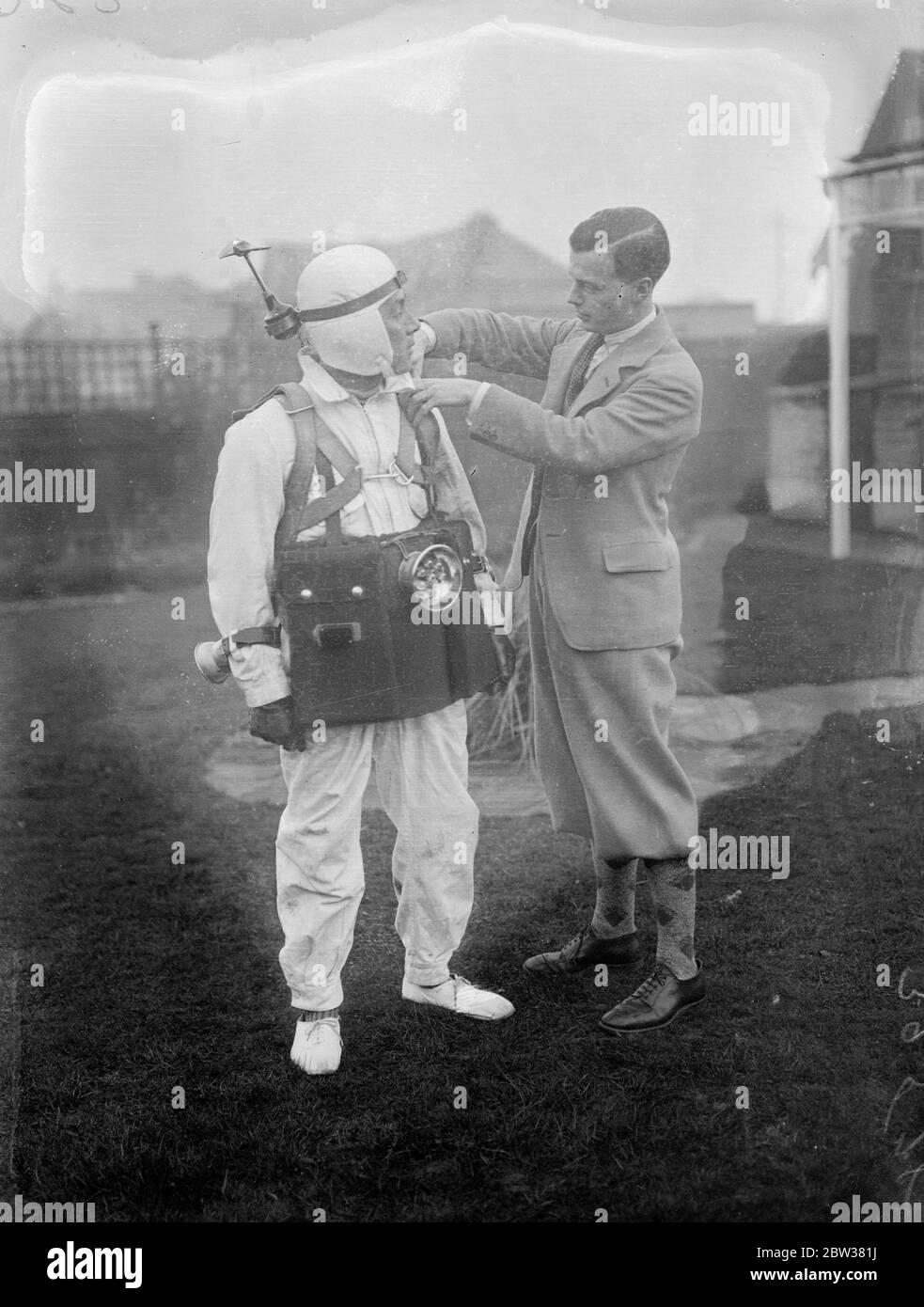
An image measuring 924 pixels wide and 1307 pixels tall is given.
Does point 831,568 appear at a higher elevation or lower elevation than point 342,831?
higher

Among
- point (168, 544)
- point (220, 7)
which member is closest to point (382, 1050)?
point (168, 544)

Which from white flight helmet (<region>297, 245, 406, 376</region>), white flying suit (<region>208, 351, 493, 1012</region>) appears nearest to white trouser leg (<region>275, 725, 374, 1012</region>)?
white flying suit (<region>208, 351, 493, 1012</region>)

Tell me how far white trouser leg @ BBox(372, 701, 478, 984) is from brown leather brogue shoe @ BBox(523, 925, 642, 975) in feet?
0.89

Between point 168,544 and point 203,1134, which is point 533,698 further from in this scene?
point 203,1134

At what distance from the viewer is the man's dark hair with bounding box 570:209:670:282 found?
353cm

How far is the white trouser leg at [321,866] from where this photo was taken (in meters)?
3.56

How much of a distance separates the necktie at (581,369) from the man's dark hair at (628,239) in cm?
21

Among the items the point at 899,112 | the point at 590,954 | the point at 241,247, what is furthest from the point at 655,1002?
the point at 899,112

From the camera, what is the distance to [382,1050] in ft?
11.7

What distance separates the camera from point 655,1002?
361 centimetres

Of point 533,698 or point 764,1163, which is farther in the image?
point 533,698

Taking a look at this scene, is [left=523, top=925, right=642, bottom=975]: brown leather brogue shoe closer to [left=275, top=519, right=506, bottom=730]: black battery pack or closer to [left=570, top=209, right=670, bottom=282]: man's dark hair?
[left=275, top=519, right=506, bottom=730]: black battery pack
